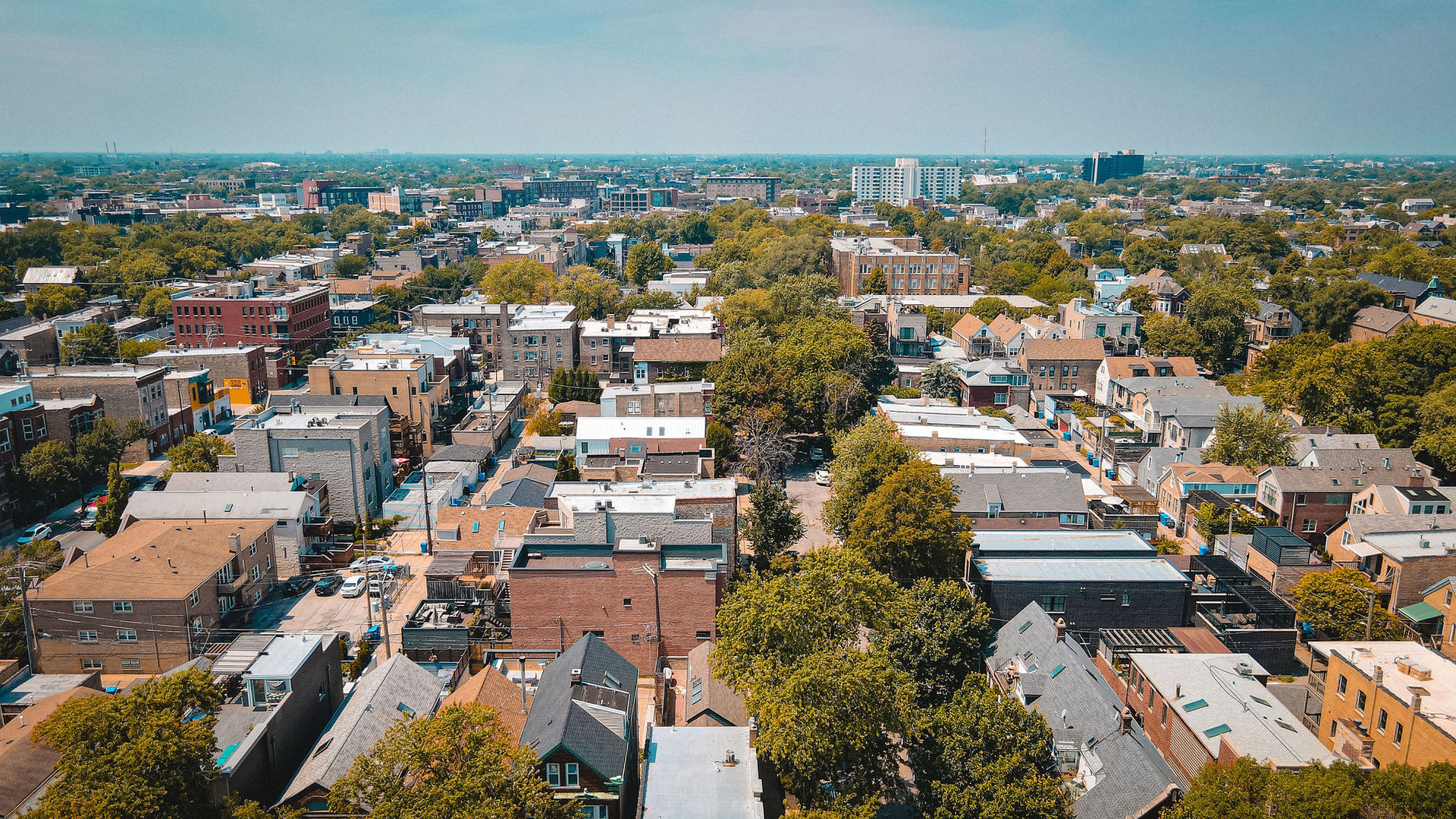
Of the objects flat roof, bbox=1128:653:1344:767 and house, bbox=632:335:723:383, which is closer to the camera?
flat roof, bbox=1128:653:1344:767

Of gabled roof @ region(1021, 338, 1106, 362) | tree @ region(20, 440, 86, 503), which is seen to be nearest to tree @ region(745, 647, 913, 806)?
tree @ region(20, 440, 86, 503)

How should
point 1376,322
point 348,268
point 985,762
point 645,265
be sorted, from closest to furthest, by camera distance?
point 985,762 < point 1376,322 < point 645,265 < point 348,268

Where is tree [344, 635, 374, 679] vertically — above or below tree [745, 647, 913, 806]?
below

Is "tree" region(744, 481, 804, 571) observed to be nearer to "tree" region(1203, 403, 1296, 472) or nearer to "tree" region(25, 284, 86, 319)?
"tree" region(1203, 403, 1296, 472)

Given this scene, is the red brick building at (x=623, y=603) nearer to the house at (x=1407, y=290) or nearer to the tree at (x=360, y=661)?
the tree at (x=360, y=661)

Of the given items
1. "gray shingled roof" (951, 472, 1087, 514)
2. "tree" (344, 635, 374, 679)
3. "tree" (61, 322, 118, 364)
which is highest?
"tree" (61, 322, 118, 364)

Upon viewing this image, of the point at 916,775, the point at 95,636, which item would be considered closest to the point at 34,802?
the point at 95,636

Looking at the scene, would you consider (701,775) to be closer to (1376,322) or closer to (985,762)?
(985,762)

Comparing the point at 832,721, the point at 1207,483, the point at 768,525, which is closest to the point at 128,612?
the point at 768,525
